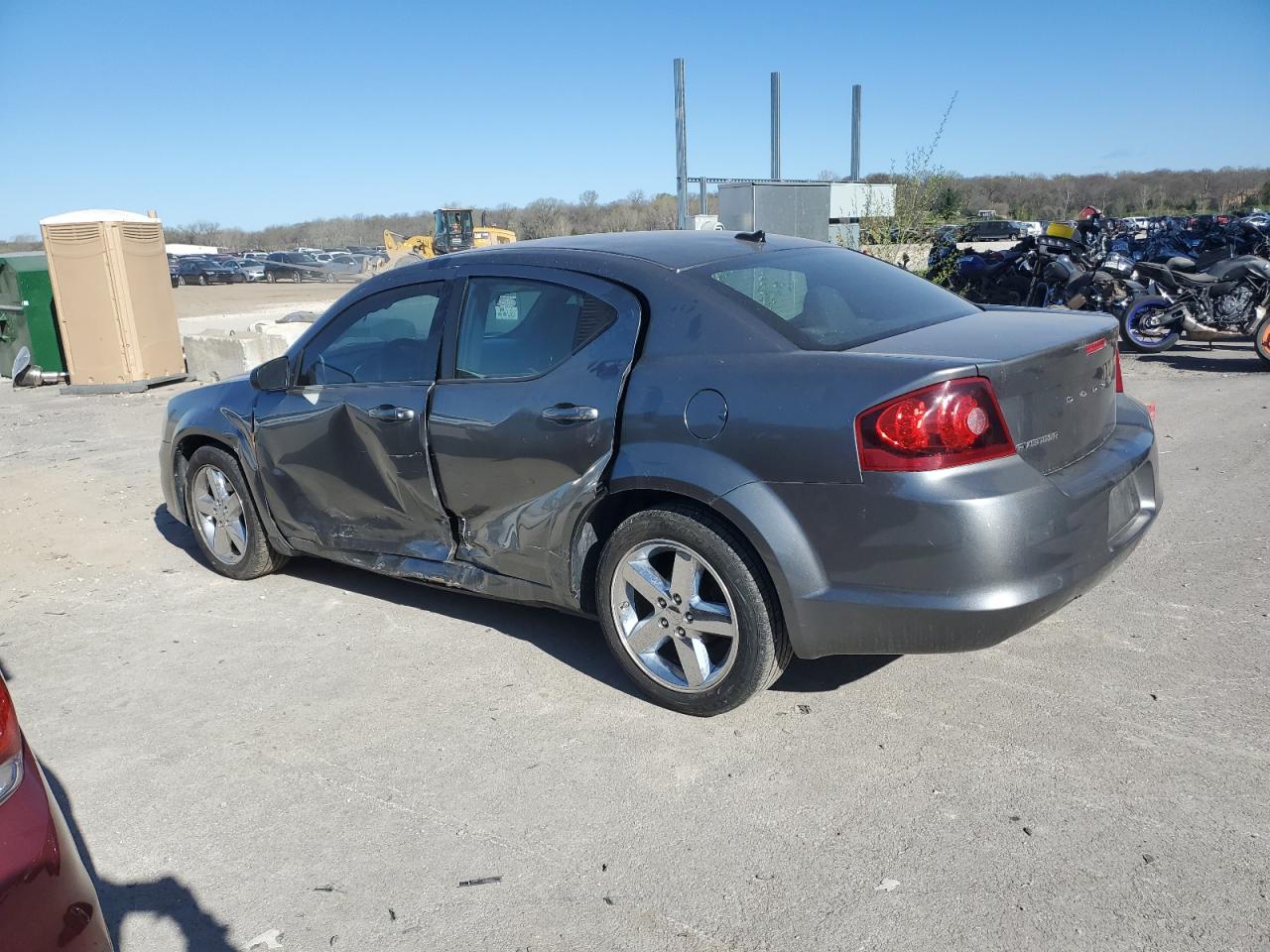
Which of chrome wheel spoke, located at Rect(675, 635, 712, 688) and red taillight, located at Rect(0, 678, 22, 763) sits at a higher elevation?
red taillight, located at Rect(0, 678, 22, 763)

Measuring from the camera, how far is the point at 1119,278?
12.5 m

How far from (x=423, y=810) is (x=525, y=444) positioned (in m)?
1.38

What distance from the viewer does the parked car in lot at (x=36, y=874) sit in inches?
77.4

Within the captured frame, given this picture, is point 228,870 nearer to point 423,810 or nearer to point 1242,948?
point 423,810

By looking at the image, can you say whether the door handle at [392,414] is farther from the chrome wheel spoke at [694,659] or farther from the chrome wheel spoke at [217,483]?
the chrome wheel spoke at [694,659]

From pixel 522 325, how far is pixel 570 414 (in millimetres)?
527

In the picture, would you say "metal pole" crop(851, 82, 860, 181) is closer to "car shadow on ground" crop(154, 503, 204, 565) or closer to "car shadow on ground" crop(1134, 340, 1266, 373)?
"car shadow on ground" crop(1134, 340, 1266, 373)

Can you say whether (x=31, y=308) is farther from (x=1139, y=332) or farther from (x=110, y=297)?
(x=1139, y=332)

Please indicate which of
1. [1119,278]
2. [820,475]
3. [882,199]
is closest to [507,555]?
[820,475]

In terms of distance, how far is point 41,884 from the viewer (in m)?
2.02

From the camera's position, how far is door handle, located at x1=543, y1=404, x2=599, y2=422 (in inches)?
149

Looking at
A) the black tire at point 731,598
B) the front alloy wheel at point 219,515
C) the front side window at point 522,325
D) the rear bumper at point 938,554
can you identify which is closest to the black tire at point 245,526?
the front alloy wheel at point 219,515

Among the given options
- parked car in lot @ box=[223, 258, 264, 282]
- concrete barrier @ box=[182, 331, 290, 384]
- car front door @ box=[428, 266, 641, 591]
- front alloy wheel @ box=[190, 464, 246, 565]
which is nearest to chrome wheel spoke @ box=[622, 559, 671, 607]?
car front door @ box=[428, 266, 641, 591]

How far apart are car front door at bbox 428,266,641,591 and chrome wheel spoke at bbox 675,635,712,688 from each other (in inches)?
22.6
